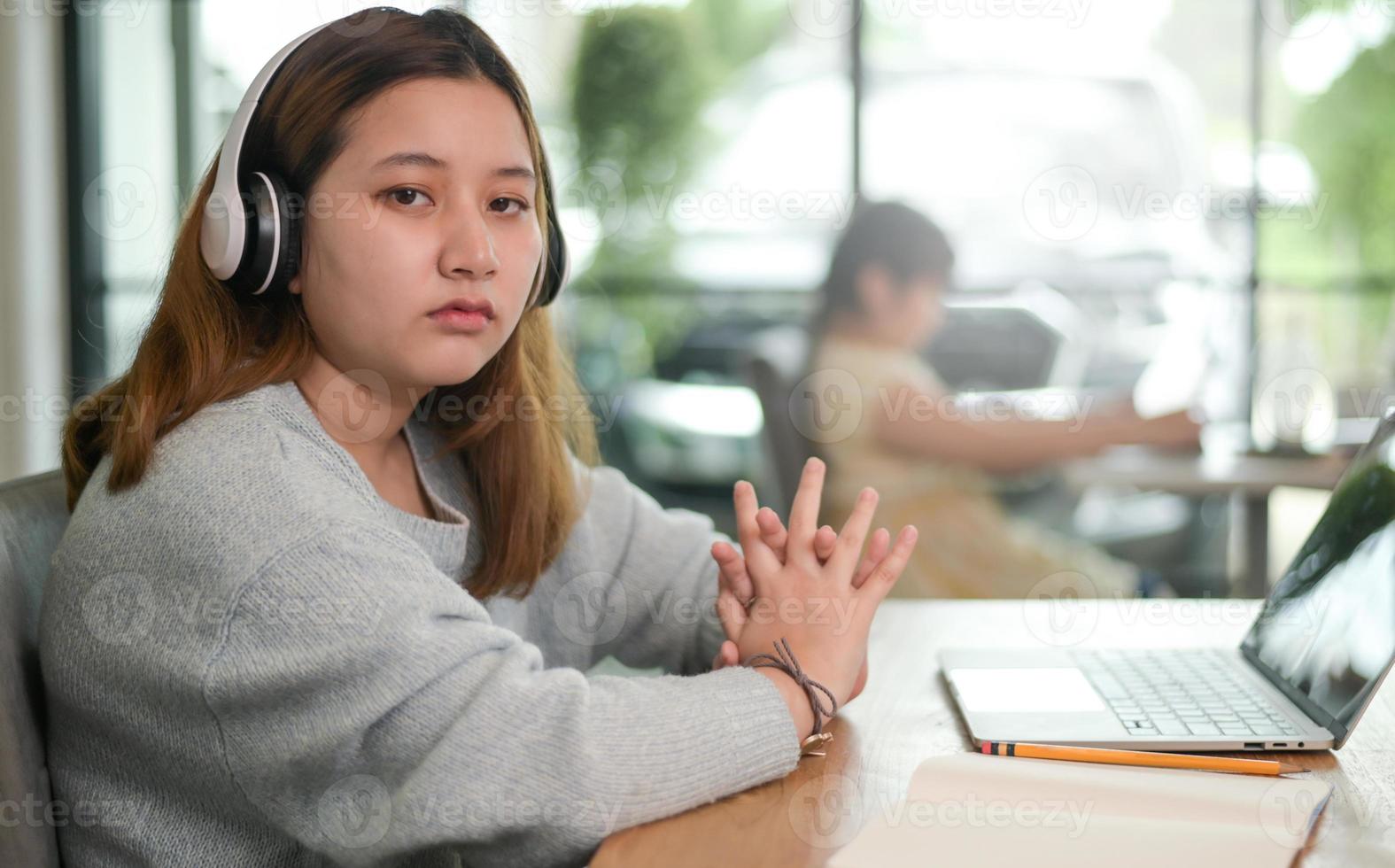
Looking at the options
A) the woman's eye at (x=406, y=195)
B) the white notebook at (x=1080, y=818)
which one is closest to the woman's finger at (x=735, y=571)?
the white notebook at (x=1080, y=818)

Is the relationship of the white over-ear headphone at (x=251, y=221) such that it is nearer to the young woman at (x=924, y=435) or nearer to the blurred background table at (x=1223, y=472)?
the young woman at (x=924, y=435)

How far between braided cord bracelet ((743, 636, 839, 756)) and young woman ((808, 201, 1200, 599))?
5.87ft

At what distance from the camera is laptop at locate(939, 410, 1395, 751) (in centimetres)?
88

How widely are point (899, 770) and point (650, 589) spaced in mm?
412

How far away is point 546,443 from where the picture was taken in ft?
4.05

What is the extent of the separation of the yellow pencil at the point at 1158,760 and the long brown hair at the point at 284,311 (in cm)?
52

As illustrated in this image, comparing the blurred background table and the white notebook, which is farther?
the blurred background table

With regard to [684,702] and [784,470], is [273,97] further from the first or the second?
[784,470]

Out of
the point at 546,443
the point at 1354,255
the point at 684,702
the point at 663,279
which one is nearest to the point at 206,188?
the point at 546,443

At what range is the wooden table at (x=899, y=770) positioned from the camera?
0.73 meters

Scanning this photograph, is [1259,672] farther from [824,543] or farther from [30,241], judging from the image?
[30,241]

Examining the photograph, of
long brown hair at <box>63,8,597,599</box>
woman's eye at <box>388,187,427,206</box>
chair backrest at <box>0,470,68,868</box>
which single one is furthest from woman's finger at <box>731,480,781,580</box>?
chair backrest at <box>0,470,68,868</box>

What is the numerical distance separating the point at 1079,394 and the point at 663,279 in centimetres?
139

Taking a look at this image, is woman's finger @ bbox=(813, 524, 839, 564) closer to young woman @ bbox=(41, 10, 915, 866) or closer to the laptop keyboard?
young woman @ bbox=(41, 10, 915, 866)
